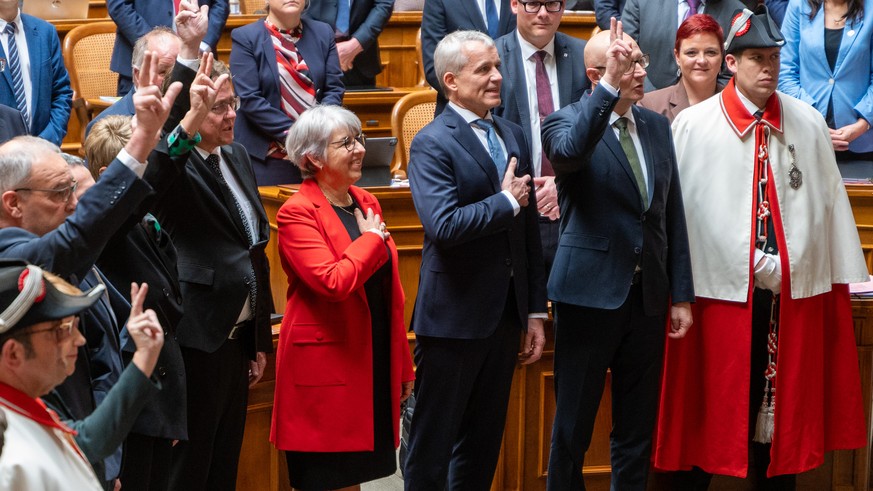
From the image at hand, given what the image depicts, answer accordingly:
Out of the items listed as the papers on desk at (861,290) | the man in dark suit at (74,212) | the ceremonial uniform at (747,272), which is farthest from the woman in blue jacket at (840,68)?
the man in dark suit at (74,212)

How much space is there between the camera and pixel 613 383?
11.3 ft

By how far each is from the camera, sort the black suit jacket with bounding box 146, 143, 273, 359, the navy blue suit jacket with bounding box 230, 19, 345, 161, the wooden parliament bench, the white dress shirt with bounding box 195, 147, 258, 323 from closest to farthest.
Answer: the black suit jacket with bounding box 146, 143, 273, 359, the white dress shirt with bounding box 195, 147, 258, 323, the wooden parliament bench, the navy blue suit jacket with bounding box 230, 19, 345, 161

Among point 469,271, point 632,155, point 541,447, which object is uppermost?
point 632,155

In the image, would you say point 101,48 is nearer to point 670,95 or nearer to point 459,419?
point 670,95

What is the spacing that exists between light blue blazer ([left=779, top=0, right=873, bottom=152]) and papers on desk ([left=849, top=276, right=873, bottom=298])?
4.56ft

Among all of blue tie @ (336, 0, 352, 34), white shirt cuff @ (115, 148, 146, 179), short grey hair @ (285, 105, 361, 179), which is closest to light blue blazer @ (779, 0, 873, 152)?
blue tie @ (336, 0, 352, 34)

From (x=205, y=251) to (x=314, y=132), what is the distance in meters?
0.48

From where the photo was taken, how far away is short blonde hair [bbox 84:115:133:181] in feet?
8.90

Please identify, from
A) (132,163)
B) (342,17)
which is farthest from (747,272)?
(342,17)

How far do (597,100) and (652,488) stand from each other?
4.93 ft

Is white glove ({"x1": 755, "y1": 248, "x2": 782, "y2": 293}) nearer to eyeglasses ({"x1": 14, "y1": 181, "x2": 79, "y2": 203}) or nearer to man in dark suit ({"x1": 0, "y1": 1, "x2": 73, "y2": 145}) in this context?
eyeglasses ({"x1": 14, "y1": 181, "x2": 79, "y2": 203})

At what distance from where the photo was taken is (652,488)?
386 cm

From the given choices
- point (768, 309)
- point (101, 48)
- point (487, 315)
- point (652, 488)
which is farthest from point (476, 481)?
point (101, 48)

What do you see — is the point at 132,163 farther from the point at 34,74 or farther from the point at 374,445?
the point at 34,74
